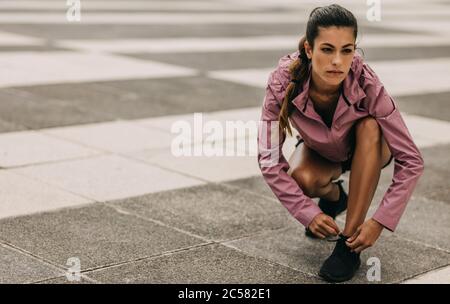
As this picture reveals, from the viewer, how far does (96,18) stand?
15.1m

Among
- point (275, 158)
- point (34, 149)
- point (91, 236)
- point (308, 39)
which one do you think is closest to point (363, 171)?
point (275, 158)

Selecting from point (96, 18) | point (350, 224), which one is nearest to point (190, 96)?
point (350, 224)

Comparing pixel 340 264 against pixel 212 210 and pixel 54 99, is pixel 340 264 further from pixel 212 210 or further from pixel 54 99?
pixel 54 99

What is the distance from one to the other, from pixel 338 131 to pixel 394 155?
0.29 m

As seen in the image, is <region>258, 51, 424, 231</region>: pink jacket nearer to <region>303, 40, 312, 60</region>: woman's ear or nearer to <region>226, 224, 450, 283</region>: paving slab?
<region>303, 40, 312, 60</region>: woman's ear

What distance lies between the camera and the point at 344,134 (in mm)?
4410

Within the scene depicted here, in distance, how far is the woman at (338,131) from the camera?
4.21m

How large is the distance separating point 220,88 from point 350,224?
5.05 metres

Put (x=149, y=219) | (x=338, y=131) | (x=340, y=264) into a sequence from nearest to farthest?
(x=340, y=264) → (x=338, y=131) → (x=149, y=219)

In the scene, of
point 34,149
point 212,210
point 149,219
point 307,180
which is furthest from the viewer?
point 34,149

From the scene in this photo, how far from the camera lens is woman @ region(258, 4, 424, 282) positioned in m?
4.21

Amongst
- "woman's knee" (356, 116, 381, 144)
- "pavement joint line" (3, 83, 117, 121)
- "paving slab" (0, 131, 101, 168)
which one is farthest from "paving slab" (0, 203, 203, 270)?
"pavement joint line" (3, 83, 117, 121)

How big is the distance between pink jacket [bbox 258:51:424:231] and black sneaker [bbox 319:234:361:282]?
23 cm
